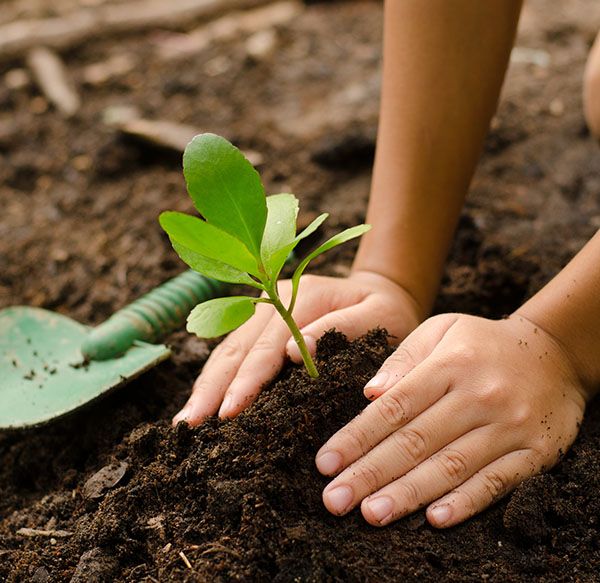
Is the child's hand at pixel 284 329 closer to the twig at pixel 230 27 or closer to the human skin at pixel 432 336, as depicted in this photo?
the human skin at pixel 432 336

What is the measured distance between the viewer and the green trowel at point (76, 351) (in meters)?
1.49

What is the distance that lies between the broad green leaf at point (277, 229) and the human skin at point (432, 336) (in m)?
0.27

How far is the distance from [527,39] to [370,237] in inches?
70.9

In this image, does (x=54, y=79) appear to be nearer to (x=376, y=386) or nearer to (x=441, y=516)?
(x=376, y=386)

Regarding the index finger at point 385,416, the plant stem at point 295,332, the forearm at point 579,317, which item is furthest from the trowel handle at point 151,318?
the forearm at point 579,317

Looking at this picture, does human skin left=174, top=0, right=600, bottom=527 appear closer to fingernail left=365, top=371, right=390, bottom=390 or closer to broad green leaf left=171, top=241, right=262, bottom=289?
fingernail left=365, top=371, right=390, bottom=390

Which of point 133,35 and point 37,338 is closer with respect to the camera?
Answer: point 37,338

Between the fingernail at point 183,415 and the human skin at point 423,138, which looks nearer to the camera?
the fingernail at point 183,415

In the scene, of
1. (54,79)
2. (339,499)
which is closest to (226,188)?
(339,499)

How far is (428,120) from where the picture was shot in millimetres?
1610

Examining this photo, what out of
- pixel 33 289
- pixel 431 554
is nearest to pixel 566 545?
pixel 431 554

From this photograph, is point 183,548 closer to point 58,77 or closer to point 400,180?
point 400,180

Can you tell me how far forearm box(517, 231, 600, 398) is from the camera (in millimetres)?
1335

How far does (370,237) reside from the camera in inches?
64.9
